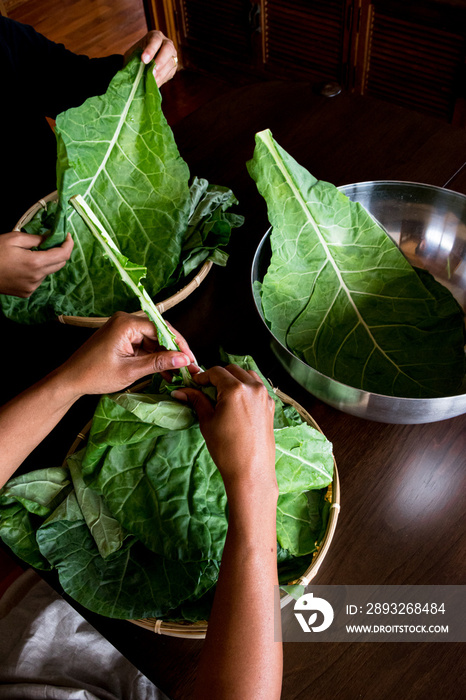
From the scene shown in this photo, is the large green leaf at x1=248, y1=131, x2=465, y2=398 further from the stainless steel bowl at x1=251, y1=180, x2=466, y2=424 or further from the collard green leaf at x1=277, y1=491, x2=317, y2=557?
the collard green leaf at x1=277, y1=491, x2=317, y2=557

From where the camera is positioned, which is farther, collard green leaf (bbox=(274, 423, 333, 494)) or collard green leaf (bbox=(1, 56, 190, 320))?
collard green leaf (bbox=(1, 56, 190, 320))

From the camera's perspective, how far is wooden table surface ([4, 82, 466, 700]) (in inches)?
31.0

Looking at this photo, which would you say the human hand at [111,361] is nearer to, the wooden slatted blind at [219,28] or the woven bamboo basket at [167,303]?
the woven bamboo basket at [167,303]

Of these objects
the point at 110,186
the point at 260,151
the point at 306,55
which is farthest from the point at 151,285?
the point at 306,55

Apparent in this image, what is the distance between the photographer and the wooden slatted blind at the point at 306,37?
273 centimetres

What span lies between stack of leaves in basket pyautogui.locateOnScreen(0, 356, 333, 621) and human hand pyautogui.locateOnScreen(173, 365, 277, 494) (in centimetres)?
8

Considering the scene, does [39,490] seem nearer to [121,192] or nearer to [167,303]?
[167,303]

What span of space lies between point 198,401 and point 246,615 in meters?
0.31

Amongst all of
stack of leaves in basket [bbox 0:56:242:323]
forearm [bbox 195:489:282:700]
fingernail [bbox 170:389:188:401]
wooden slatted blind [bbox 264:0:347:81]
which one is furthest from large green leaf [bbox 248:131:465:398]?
wooden slatted blind [bbox 264:0:347:81]

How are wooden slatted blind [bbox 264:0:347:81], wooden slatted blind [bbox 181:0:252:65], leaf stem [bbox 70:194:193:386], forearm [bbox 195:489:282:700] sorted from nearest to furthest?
forearm [bbox 195:489:282:700], leaf stem [bbox 70:194:193:386], wooden slatted blind [bbox 264:0:347:81], wooden slatted blind [bbox 181:0:252:65]

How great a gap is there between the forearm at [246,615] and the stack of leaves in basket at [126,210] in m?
0.59

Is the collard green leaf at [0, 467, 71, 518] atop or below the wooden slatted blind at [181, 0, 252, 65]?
below

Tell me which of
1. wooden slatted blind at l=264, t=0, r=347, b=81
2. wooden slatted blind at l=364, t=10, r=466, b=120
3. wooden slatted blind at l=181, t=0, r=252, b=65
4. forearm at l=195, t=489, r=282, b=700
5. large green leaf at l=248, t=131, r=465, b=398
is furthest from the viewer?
wooden slatted blind at l=181, t=0, r=252, b=65

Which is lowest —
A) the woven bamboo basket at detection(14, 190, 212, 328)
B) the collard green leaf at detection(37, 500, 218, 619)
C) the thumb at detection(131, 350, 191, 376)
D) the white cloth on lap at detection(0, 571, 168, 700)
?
the white cloth on lap at detection(0, 571, 168, 700)
